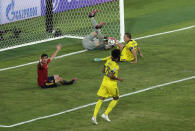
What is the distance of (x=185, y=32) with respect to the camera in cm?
2411

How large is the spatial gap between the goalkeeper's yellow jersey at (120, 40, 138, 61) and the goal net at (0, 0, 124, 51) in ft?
11.5

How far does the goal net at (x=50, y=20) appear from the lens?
23.6m

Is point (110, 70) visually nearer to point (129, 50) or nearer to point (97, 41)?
point (129, 50)

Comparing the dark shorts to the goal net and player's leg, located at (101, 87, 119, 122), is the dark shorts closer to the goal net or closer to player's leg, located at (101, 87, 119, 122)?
player's leg, located at (101, 87, 119, 122)

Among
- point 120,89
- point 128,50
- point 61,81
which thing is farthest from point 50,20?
point 120,89

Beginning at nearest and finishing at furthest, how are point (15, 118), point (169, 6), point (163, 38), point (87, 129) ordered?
1. point (87, 129)
2. point (15, 118)
3. point (163, 38)
4. point (169, 6)

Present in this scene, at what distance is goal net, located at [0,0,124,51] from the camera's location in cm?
2361

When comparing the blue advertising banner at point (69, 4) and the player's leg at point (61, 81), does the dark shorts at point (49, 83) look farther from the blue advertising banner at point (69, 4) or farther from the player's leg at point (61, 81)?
the blue advertising banner at point (69, 4)

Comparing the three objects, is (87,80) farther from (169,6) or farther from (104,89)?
(169,6)

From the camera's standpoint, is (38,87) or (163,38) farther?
(163,38)

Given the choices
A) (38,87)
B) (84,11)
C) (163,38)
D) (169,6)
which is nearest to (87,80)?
(38,87)

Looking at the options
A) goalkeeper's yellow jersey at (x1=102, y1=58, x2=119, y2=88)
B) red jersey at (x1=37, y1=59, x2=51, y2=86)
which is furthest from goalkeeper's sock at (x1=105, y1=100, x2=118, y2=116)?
red jersey at (x1=37, y1=59, x2=51, y2=86)

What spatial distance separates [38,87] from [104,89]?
14.0 feet

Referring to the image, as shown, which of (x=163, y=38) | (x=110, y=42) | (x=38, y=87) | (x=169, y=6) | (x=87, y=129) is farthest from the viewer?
(x=169, y=6)
